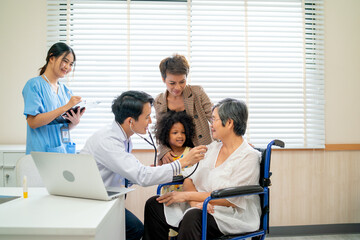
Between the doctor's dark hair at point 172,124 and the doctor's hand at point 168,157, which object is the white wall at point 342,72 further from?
the doctor's hand at point 168,157

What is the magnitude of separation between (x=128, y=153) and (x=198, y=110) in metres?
0.85

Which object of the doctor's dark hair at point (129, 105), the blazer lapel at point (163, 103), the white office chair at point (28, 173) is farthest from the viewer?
the blazer lapel at point (163, 103)

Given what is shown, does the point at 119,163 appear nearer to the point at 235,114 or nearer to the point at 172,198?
the point at 172,198

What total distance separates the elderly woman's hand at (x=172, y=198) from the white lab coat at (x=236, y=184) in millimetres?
56

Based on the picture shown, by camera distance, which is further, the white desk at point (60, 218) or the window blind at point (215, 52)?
the window blind at point (215, 52)

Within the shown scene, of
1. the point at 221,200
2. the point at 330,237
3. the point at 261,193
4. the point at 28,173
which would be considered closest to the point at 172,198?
the point at 221,200

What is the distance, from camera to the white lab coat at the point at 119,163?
1.52 m

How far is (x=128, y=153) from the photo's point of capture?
157cm

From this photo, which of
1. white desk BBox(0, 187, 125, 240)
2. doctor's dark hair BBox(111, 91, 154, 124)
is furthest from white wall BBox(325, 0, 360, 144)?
white desk BBox(0, 187, 125, 240)

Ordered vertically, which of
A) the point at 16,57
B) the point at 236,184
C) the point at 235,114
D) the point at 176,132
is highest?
the point at 16,57

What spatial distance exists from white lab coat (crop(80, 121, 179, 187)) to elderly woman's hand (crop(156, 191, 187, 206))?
0.60ft

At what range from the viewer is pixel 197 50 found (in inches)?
120

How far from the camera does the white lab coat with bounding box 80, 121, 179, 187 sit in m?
1.52

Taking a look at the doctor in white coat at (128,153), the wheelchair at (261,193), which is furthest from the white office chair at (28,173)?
the wheelchair at (261,193)
